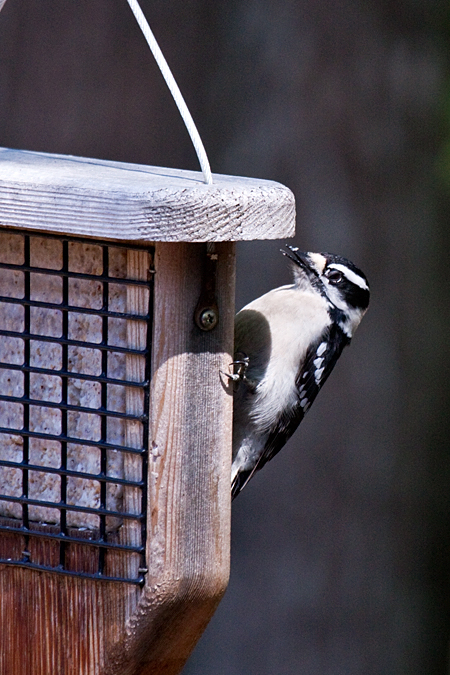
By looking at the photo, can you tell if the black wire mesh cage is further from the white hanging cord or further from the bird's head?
the bird's head

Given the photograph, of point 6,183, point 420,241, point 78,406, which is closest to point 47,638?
point 78,406

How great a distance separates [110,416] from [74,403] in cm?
11

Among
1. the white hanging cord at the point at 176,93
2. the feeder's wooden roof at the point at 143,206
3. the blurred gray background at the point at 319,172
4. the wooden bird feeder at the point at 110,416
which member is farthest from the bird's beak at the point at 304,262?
the white hanging cord at the point at 176,93

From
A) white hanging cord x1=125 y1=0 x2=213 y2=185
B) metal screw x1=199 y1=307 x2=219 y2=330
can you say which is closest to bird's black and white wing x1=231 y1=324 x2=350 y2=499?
metal screw x1=199 y1=307 x2=219 y2=330

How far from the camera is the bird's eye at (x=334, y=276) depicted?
2.87 m

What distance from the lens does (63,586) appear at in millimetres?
1874

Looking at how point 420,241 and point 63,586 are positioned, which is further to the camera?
point 420,241

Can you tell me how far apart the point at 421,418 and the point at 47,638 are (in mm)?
2279

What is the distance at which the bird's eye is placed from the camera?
287 cm

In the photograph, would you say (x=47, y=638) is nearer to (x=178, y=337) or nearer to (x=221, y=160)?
(x=178, y=337)

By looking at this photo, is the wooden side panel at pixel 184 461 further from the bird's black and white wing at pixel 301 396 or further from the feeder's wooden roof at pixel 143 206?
the bird's black and white wing at pixel 301 396

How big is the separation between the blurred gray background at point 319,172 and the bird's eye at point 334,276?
675mm

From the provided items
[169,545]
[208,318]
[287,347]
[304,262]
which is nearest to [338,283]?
[304,262]

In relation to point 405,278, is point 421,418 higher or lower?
lower
